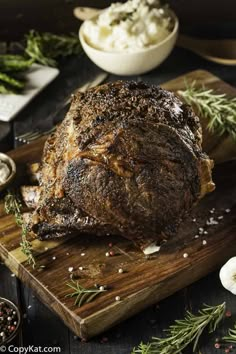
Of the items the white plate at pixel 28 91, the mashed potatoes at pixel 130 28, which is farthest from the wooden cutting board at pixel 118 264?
the mashed potatoes at pixel 130 28

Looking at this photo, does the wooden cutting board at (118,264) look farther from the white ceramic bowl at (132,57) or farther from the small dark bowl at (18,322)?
the white ceramic bowl at (132,57)

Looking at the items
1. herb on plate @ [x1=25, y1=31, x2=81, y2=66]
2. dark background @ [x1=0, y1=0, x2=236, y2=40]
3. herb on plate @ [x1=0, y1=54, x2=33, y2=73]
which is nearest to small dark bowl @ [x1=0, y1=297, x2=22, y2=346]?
herb on plate @ [x1=0, y1=54, x2=33, y2=73]

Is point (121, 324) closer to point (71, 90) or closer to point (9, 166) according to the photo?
point (9, 166)

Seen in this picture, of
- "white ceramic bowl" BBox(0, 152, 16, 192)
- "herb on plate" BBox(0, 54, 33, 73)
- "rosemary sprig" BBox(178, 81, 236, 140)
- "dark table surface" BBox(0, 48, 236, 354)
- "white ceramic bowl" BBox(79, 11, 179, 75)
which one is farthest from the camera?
"herb on plate" BBox(0, 54, 33, 73)

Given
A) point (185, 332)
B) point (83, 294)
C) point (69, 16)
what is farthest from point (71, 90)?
point (185, 332)

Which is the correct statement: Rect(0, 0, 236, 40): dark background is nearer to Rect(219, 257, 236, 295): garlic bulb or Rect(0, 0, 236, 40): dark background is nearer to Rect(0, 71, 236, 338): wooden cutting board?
Rect(0, 71, 236, 338): wooden cutting board

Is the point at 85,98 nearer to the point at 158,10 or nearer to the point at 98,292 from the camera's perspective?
the point at 98,292
